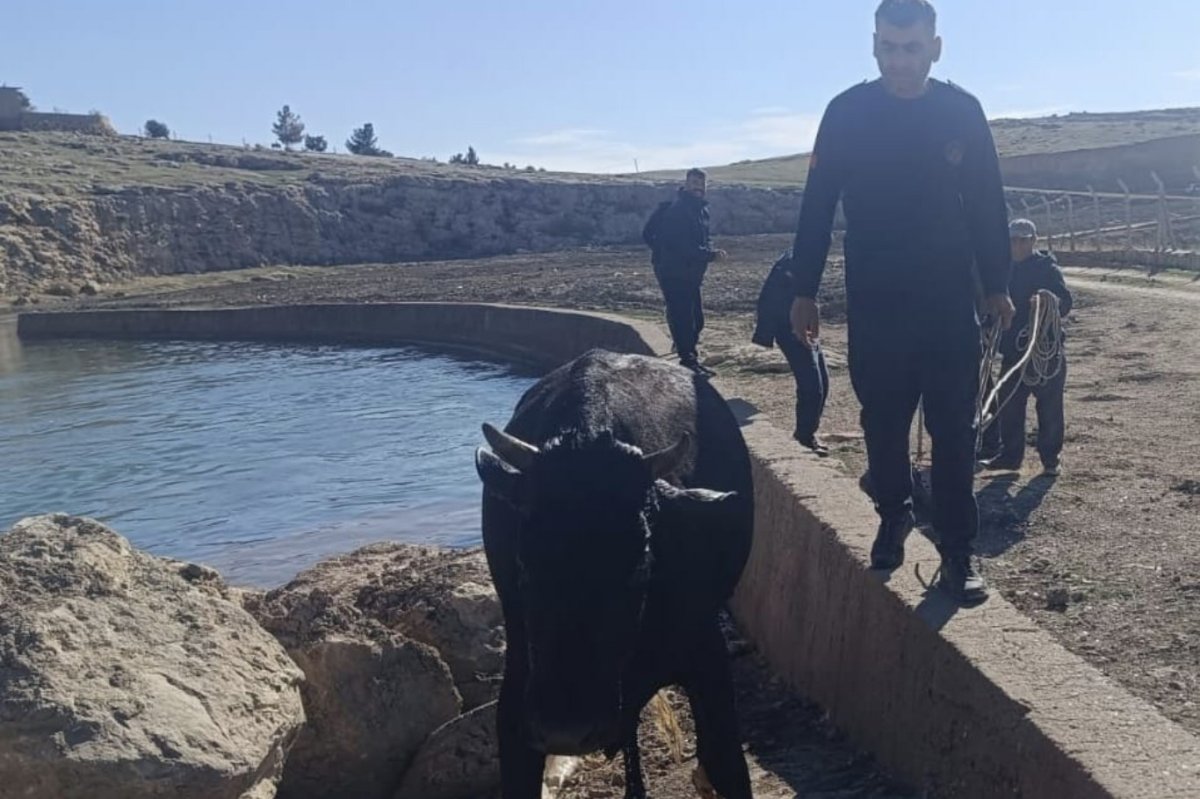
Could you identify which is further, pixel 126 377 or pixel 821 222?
pixel 126 377

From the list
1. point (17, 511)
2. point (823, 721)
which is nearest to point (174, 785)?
point (823, 721)

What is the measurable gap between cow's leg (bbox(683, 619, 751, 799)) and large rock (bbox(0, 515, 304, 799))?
4.77 feet

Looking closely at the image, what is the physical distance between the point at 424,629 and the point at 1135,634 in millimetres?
3045

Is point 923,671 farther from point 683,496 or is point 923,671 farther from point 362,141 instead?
point 362,141

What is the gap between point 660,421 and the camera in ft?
17.9

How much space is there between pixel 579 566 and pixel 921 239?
6.75ft

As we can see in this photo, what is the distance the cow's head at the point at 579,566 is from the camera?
398cm

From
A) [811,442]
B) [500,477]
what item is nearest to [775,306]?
[811,442]

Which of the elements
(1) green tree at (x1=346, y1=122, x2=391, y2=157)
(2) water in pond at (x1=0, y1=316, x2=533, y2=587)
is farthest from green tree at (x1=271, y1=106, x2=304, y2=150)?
(2) water in pond at (x1=0, y1=316, x2=533, y2=587)

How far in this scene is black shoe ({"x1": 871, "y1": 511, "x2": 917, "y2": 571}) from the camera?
577cm

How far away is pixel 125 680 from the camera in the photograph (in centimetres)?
482

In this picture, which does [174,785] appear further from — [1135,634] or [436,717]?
[1135,634]

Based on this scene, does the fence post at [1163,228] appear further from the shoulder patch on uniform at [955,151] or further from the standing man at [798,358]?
the shoulder patch on uniform at [955,151]

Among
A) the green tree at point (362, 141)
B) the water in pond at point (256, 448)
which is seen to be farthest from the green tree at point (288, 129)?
the water in pond at point (256, 448)
